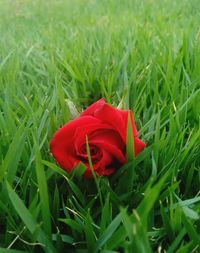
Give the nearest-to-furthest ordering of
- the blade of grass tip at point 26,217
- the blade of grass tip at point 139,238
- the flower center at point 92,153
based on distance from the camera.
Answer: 1. the blade of grass tip at point 139,238
2. the blade of grass tip at point 26,217
3. the flower center at point 92,153

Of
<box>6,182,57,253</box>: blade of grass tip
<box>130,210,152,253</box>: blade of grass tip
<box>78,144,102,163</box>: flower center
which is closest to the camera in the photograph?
<box>130,210,152,253</box>: blade of grass tip

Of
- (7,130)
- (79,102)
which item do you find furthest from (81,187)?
(79,102)

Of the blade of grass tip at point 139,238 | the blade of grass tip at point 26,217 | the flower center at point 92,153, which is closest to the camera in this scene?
the blade of grass tip at point 139,238

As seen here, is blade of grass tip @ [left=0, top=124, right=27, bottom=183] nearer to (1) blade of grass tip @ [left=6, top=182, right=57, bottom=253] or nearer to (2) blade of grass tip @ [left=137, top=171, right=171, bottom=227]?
(1) blade of grass tip @ [left=6, top=182, right=57, bottom=253]

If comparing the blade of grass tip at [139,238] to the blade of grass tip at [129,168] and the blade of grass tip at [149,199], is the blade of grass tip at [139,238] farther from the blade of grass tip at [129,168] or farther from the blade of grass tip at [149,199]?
the blade of grass tip at [129,168]

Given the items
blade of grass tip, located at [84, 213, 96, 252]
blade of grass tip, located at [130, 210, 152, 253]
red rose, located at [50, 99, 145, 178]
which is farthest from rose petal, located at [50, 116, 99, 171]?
blade of grass tip, located at [130, 210, 152, 253]

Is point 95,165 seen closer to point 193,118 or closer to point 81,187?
point 81,187

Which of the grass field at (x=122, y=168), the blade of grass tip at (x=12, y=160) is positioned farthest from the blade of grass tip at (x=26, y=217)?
the blade of grass tip at (x=12, y=160)
